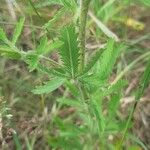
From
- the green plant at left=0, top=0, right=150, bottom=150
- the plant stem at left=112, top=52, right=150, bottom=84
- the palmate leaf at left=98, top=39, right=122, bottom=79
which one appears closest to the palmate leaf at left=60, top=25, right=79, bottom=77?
the green plant at left=0, top=0, right=150, bottom=150

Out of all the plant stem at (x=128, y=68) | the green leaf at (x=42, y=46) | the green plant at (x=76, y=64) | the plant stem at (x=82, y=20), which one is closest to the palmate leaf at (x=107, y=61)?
the green plant at (x=76, y=64)

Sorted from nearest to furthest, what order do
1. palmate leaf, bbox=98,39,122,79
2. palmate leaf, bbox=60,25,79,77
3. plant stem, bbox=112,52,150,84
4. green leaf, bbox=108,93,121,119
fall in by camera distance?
palmate leaf, bbox=60,25,79,77 → palmate leaf, bbox=98,39,122,79 → green leaf, bbox=108,93,121,119 → plant stem, bbox=112,52,150,84

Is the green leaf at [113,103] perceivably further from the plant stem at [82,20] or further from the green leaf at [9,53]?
the green leaf at [9,53]

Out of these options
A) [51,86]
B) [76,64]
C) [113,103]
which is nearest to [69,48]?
[76,64]

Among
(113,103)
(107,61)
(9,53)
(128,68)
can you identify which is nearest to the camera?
(9,53)

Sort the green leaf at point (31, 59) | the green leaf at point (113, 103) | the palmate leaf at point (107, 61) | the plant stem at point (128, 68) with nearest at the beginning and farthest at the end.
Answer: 1. the green leaf at point (31, 59)
2. the palmate leaf at point (107, 61)
3. the green leaf at point (113, 103)
4. the plant stem at point (128, 68)

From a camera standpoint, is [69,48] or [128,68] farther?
[128,68]

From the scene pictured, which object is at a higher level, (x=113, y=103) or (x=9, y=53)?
(x=9, y=53)

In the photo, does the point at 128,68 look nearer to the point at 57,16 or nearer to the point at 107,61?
the point at 107,61

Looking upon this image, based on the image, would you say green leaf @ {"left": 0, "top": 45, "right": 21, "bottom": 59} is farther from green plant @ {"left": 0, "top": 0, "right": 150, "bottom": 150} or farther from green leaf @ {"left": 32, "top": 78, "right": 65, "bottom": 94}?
green leaf @ {"left": 32, "top": 78, "right": 65, "bottom": 94}
